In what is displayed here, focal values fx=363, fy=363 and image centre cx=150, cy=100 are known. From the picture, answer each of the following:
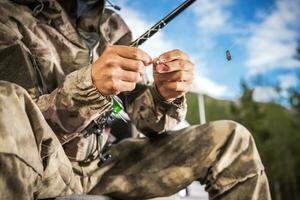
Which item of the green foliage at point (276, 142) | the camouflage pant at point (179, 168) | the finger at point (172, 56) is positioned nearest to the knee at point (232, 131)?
the camouflage pant at point (179, 168)

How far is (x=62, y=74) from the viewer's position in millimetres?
1874

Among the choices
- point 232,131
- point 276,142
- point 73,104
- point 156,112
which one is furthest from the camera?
point 276,142

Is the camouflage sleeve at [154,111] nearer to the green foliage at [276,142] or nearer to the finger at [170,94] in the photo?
the finger at [170,94]

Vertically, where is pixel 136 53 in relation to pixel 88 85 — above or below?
above

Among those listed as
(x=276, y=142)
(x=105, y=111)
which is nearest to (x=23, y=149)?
(x=105, y=111)

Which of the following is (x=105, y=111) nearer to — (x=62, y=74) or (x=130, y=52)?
(x=130, y=52)

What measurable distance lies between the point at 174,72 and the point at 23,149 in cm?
85

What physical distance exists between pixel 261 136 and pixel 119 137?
36.6m

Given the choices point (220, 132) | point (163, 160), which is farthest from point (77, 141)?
point (220, 132)

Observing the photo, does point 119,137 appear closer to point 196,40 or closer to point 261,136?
point 196,40

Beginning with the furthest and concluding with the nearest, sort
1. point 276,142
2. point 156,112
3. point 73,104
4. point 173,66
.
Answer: point 276,142 < point 156,112 < point 173,66 < point 73,104

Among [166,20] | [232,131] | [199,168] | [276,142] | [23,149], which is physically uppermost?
[166,20]

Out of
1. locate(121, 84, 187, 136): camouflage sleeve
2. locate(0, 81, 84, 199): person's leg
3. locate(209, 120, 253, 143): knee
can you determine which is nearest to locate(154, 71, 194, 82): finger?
locate(121, 84, 187, 136): camouflage sleeve

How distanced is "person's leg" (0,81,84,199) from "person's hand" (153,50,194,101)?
1.93ft
